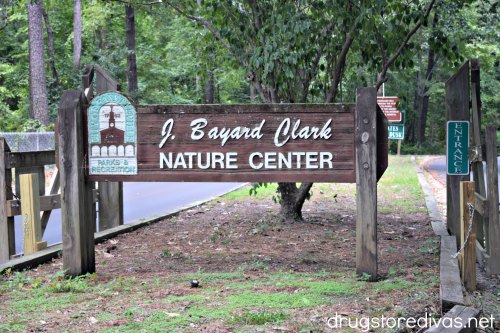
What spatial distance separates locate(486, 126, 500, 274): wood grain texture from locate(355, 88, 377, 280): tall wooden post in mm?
1277

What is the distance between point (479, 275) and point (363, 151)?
1935 millimetres

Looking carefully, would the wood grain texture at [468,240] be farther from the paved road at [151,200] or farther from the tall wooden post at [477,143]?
the paved road at [151,200]

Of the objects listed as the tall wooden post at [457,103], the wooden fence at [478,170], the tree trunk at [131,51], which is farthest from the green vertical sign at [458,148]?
the tree trunk at [131,51]

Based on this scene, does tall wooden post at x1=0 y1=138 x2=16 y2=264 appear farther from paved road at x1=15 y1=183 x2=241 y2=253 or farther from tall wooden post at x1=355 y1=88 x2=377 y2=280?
tall wooden post at x1=355 y1=88 x2=377 y2=280

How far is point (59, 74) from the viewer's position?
107 ft

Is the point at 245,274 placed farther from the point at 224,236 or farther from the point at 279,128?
the point at 224,236

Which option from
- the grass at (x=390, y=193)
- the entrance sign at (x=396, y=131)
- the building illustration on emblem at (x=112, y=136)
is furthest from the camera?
the entrance sign at (x=396, y=131)

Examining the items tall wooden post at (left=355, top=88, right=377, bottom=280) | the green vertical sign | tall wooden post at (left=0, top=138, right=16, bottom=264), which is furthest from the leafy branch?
tall wooden post at (left=0, top=138, right=16, bottom=264)

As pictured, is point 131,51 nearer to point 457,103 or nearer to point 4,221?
point 4,221

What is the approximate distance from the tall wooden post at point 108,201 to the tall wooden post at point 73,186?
2.70 meters

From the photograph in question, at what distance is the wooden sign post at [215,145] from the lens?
6.23 meters

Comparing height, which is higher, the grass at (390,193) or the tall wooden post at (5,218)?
the tall wooden post at (5,218)

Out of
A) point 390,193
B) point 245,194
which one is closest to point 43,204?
point 245,194

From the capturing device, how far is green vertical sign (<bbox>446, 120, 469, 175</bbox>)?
748cm
